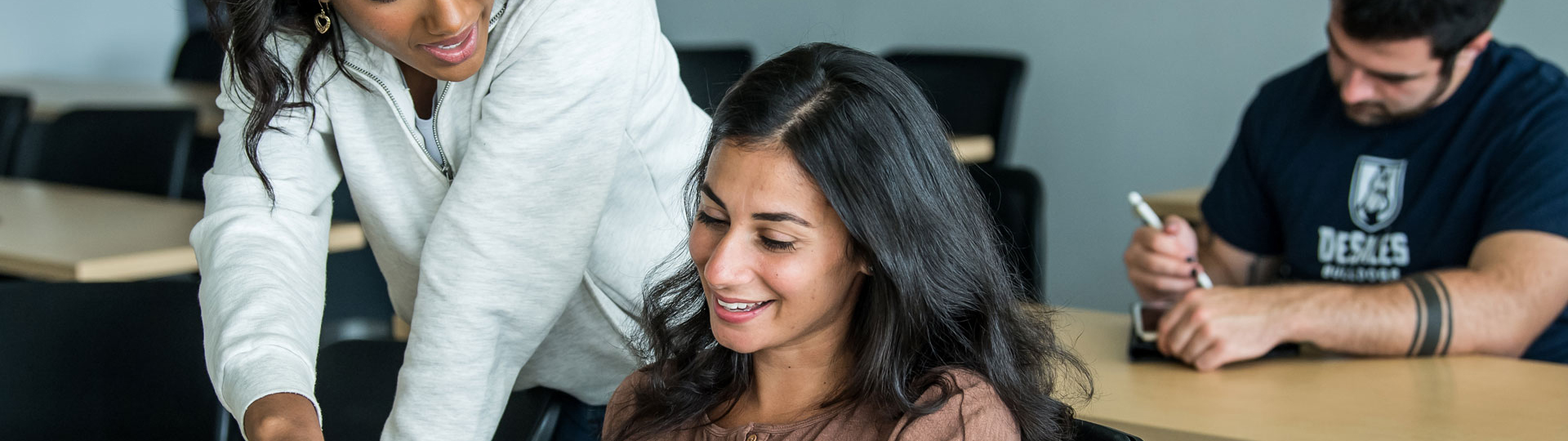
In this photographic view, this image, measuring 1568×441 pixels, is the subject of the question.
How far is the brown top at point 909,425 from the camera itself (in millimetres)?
956

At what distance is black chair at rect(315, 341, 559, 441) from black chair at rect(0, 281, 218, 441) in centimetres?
14

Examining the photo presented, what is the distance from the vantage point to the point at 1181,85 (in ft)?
11.9

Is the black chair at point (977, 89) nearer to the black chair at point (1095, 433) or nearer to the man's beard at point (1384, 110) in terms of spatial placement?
the man's beard at point (1384, 110)

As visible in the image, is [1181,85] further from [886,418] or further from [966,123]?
[886,418]

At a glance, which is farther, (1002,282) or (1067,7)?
(1067,7)

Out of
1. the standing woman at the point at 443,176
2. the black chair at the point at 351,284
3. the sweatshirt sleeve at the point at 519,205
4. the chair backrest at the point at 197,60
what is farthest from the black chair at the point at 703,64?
the sweatshirt sleeve at the point at 519,205

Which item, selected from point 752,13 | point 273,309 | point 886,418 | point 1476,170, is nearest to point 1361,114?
point 1476,170

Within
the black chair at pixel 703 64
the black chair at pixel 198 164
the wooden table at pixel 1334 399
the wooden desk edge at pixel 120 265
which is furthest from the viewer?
the black chair at pixel 703 64

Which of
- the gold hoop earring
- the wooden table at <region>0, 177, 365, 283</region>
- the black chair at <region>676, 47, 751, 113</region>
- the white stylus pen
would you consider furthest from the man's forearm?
the black chair at <region>676, 47, 751, 113</region>

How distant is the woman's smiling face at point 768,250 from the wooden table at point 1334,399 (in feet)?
1.39

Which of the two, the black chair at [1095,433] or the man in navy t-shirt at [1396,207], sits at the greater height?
the black chair at [1095,433]

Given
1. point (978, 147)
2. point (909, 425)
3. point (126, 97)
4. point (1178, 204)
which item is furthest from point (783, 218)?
point (126, 97)

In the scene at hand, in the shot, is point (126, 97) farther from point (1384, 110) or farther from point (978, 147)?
point (1384, 110)

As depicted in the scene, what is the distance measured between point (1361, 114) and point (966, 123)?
67.6 inches
